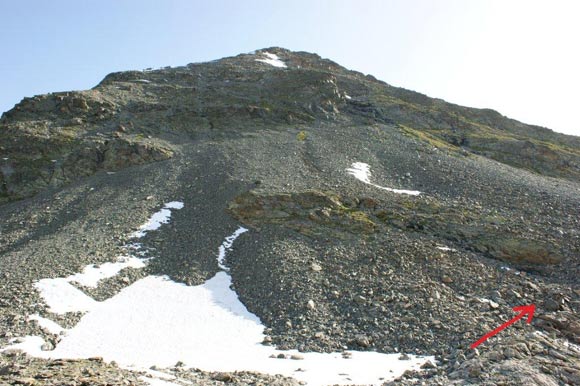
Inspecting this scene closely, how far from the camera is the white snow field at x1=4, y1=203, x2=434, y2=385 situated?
51.0 ft

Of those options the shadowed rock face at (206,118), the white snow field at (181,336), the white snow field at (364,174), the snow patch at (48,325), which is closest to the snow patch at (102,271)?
the white snow field at (181,336)

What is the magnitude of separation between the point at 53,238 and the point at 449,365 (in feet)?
81.5

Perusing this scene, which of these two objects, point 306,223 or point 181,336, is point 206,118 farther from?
point 181,336

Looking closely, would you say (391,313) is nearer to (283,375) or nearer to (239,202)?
(283,375)

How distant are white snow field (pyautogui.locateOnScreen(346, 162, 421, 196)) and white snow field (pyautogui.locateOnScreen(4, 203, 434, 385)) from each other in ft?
60.0

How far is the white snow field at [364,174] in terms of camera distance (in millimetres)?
36959

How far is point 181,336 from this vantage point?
1862 centimetres

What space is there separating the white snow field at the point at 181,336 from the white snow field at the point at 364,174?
60.0 feet

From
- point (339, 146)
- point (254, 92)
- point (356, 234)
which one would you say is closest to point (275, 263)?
point (356, 234)

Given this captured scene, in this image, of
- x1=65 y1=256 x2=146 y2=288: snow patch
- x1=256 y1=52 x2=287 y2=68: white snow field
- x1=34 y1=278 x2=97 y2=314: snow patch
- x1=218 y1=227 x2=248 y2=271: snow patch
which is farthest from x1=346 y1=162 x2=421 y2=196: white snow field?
x1=256 y1=52 x2=287 y2=68: white snow field

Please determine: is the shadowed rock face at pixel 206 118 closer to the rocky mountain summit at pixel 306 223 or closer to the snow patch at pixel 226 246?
the rocky mountain summit at pixel 306 223

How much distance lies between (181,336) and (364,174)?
2595 centimetres

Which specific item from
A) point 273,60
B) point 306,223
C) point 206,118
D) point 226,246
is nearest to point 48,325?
point 226,246

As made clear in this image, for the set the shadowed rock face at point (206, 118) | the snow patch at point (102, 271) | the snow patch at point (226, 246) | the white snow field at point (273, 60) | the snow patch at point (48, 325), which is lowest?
the snow patch at point (48, 325)
